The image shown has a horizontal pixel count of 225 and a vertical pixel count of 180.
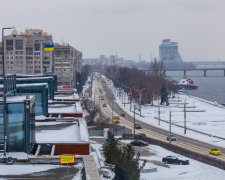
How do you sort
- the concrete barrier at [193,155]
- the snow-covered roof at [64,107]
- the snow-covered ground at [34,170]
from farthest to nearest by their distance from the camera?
the concrete barrier at [193,155]
the snow-covered roof at [64,107]
the snow-covered ground at [34,170]

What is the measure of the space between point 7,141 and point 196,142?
41.7 meters

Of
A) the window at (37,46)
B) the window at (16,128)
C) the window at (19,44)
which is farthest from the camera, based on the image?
the window at (37,46)

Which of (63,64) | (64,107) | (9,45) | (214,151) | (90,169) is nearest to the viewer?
(90,169)

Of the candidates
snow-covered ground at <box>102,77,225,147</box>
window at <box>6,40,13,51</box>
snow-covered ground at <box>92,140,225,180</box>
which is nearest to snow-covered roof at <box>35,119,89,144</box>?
snow-covered ground at <box>92,140,225,180</box>

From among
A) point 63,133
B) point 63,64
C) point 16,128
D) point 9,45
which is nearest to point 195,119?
point 63,64

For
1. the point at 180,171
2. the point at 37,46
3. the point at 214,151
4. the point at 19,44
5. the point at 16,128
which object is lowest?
the point at 214,151

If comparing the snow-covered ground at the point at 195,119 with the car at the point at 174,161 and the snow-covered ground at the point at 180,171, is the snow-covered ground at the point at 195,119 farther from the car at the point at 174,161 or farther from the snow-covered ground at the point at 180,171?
the car at the point at 174,161

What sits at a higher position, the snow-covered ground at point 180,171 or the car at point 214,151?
the snow-covered ground at point 180,171

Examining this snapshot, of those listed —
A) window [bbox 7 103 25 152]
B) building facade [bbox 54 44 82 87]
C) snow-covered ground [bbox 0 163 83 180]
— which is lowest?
snow-covered ground [bbox 0 163 83 180]

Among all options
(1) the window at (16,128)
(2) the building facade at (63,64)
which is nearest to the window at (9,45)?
(2) the building facade at (63,64)

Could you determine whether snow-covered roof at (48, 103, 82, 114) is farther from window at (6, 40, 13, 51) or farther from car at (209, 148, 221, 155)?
window at (6, 40, 13, 51)

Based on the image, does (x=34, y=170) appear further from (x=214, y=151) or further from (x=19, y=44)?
(x=19, y=44)

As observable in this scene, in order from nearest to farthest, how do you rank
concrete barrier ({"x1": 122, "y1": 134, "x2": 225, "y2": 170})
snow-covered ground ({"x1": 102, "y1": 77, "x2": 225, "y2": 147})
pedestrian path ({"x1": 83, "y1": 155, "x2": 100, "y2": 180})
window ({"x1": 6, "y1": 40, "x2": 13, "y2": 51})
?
pedestrian path ({"x1": 83, "y1": 155, "x2": 100, "y2": 180}), concrete barrier ({"x1": 122, "y1": 134, "x2": 225, "y2": 170}), snow-covered ground ({"x1": 102, "y1": 77, "x2": 225, "y2": 147}), window ({"x1": 6, "y1": 40, "x2": 13, "y2": 51})

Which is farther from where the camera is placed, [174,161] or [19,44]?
[19,44]
